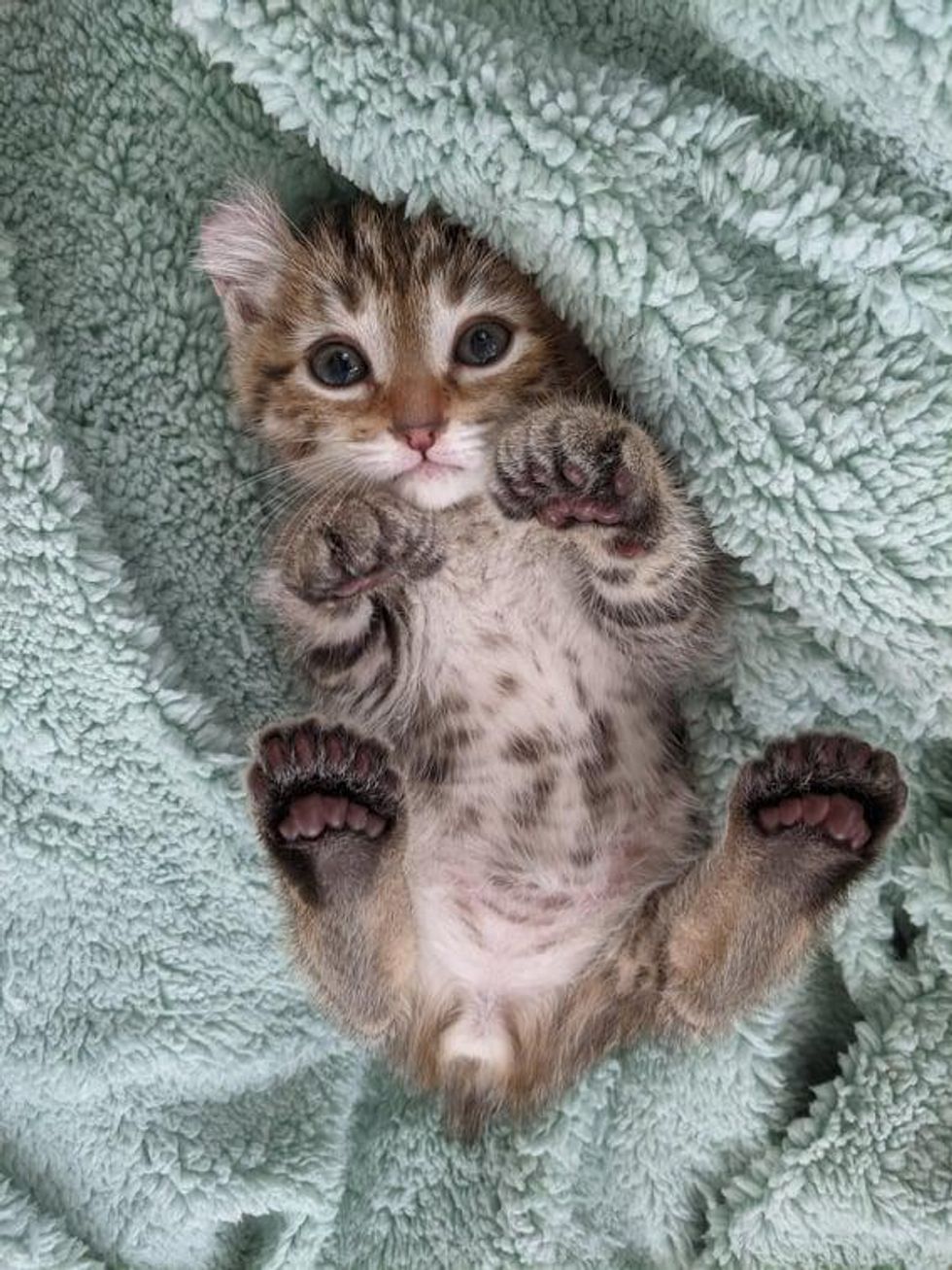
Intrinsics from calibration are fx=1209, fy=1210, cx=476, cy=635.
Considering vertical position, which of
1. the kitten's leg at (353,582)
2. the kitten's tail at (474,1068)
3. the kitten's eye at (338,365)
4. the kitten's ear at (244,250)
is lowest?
the kitten's tail at (474,1068)

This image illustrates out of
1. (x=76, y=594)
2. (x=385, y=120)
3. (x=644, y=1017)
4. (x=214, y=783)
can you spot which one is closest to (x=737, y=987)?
(x=644, y=1017)

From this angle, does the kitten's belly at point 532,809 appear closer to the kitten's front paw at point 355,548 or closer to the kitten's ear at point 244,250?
the kitten's front paw at point 355,548

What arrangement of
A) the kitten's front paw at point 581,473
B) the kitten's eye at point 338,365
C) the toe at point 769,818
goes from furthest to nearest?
the kitten's eye at point 338,365 < the toe at point 769,818 < the kitten's front paw at point 581,473

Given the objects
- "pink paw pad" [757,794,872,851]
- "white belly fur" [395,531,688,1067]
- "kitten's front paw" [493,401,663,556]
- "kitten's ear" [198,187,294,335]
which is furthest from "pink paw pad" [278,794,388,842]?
"kitten's ear" [198,187,294,335]

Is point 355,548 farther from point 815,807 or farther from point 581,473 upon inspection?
point 815,807

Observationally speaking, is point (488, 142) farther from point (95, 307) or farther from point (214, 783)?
point (214, 783)

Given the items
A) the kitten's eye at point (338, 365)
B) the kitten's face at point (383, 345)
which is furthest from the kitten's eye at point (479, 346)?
the kitten's eye at point (338, 365)
